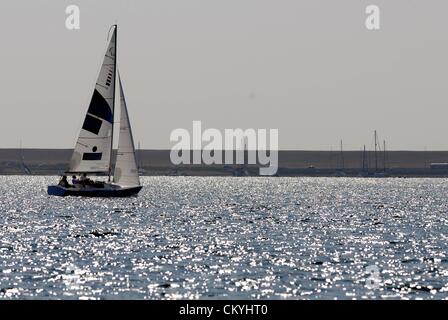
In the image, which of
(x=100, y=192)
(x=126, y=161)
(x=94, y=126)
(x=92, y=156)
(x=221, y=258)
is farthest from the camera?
(x=126, y=161)

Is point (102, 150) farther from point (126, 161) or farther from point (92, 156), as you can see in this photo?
point (126, 161)

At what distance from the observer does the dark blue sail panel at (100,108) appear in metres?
117

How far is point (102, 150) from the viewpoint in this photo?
387ft

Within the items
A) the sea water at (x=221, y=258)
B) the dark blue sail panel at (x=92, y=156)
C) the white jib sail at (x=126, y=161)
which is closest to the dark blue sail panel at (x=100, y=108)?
the white jib sail at (x=126, y=161)

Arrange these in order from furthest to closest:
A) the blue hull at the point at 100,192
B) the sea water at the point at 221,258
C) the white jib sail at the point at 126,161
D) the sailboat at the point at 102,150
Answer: the white jib sail at the point at 126,161
the sailboat at the point at 102,150
the blue hull at the point at 100,192
the sea water at the point at 221,258

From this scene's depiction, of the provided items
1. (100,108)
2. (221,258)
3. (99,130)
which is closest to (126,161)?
(99,130)

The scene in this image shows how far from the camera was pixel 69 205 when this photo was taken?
124m

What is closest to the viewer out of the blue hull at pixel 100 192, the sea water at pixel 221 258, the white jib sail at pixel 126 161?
the sea water at pixel 221 258

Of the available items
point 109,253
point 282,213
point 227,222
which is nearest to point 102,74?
point 282,213

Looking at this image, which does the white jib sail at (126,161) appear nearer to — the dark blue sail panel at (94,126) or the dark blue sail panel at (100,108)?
the dark blue sail panel at (100,108)

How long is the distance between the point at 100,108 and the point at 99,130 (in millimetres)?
2365

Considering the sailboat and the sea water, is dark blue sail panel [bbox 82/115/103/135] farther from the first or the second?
the sea water

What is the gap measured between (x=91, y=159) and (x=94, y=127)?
3526 mm

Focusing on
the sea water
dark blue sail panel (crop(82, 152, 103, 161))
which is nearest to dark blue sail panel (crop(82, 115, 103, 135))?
dark blue sail panel (crop(82, 152, 103, 161))
